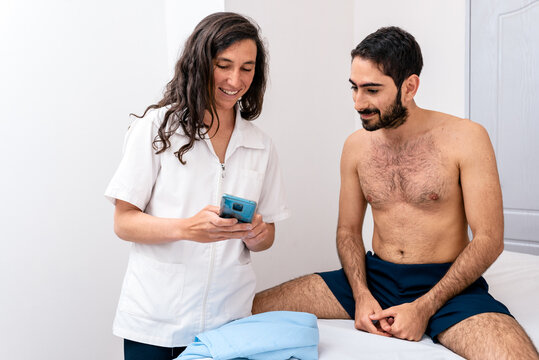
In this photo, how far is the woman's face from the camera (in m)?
1.58

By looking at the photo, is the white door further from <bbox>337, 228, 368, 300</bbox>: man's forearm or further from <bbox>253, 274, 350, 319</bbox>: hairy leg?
<bbox>253, 274, 350, 319</bbox>: hairy leg

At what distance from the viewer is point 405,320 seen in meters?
1.67

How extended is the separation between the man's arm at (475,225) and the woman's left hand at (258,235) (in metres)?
0.46

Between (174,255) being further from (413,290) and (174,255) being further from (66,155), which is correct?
(66,155)

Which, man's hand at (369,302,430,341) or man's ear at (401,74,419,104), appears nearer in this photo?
man's hand at (369,302,430,341)

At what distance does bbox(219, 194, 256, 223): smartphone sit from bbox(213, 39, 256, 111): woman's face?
1.35 ft

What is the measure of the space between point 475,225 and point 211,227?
3.27ft

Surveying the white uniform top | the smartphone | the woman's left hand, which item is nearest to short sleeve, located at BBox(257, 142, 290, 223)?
the woman's left hand

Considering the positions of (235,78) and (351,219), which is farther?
(351,219)

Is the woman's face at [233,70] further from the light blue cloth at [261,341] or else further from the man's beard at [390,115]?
the light blue cloth at [261,341]

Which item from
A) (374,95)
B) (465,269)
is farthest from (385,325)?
(374,95)

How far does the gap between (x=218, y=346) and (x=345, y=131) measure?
2.34m

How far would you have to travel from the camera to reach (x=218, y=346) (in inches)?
53.3

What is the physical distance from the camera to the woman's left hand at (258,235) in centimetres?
150
